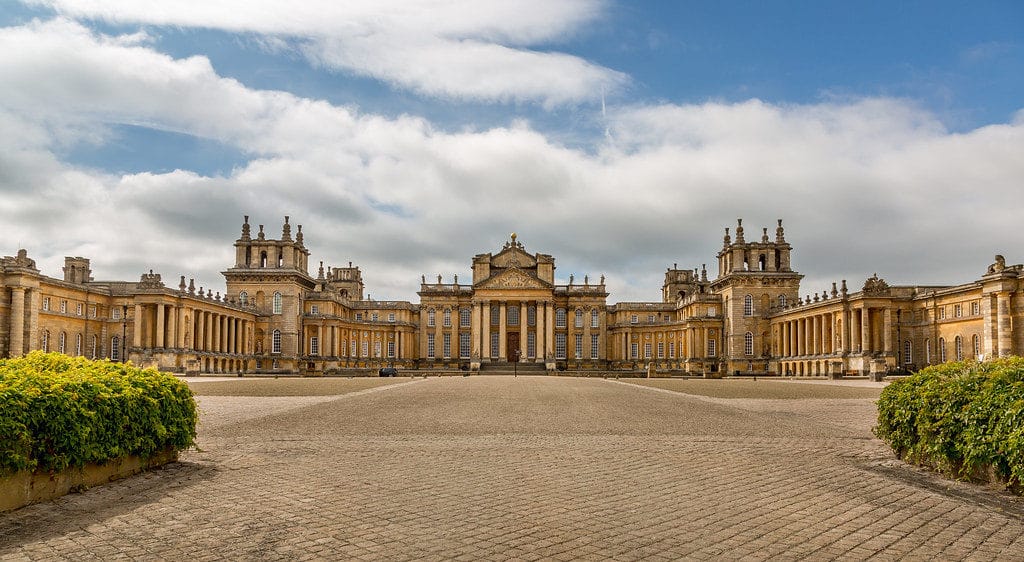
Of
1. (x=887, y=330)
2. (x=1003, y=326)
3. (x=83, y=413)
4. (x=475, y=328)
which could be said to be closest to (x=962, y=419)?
(x=83, y=413)

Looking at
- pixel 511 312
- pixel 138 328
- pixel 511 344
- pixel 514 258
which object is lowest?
pixel 511 344

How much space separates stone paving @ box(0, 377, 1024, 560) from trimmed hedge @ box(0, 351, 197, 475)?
515mm

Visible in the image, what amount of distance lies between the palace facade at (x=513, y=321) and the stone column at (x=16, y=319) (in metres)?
0.10

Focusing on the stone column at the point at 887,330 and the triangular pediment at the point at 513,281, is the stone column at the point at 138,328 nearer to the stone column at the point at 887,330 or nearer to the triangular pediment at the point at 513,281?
the triangular pediment at the point at 513,281

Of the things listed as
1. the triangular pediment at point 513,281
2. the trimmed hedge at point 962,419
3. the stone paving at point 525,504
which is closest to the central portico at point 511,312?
the triangular pediment at point 513,281

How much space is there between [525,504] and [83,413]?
5.67 meters

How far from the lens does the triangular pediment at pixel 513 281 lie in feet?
325

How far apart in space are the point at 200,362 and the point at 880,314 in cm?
6333

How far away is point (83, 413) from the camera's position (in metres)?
9.74

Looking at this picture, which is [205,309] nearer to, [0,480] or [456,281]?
[456,281]

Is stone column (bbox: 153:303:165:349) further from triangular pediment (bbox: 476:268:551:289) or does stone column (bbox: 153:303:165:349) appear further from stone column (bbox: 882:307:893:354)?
stone column (bbox: 882:307:893:354)

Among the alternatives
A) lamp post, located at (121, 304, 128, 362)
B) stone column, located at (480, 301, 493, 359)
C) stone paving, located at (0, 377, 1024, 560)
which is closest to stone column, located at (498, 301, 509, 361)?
stone column, located at (480, 301, 493, 359)

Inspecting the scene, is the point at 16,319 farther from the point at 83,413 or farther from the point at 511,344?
the point at 83,413

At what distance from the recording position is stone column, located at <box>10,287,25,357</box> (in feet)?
201
